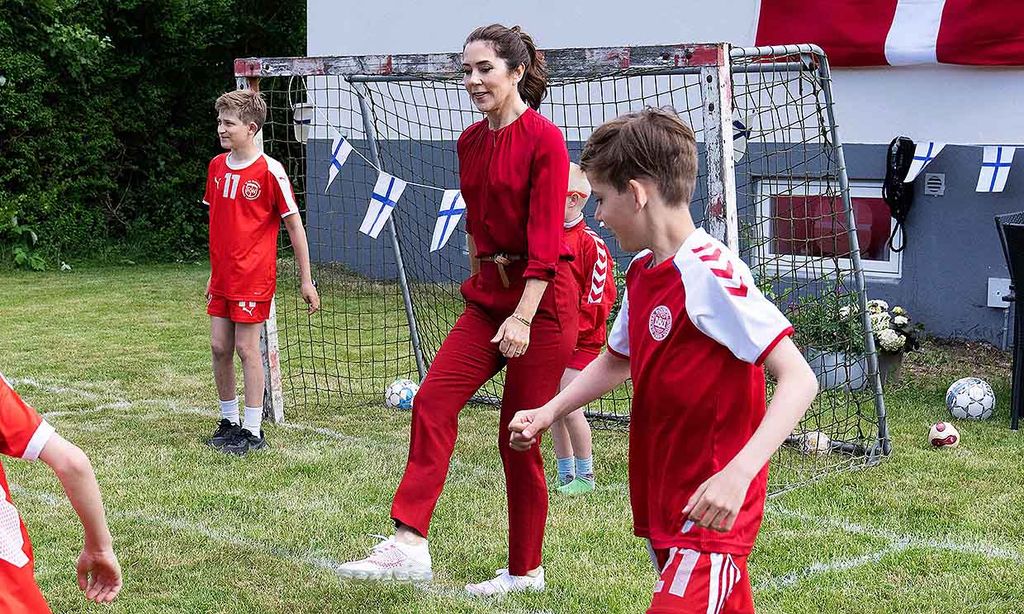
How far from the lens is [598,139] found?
2688 millimetres

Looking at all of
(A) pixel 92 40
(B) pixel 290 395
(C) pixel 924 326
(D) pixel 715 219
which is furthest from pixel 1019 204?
(A) pixel 92 40

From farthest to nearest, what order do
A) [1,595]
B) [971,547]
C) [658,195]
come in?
[971,547]
[658,195]
[1,595]

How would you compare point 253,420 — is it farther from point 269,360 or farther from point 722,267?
point 722,267

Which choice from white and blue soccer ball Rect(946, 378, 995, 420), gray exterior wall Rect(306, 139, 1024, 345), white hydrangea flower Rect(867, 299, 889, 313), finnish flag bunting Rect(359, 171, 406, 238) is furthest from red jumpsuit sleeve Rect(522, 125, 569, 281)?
gray exterior wall Rect(306, 139, 1024, 345)

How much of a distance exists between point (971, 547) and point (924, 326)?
484 cm

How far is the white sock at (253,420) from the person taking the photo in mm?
6199

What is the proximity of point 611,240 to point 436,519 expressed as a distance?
586 cm

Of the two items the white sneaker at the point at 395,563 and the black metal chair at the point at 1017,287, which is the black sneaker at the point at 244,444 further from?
the black metal chair at the point at 1017,287

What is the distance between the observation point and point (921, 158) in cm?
901

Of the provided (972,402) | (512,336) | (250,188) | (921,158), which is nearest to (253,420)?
(250,188)

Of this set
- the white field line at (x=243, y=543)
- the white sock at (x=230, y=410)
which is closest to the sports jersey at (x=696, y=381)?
the white field line at (x=243, y=543)

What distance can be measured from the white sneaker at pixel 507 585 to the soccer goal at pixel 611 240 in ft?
5.35

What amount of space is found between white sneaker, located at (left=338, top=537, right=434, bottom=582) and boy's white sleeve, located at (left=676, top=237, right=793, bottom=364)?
66.9 inches

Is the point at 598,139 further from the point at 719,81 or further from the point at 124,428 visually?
the point at 124,428
